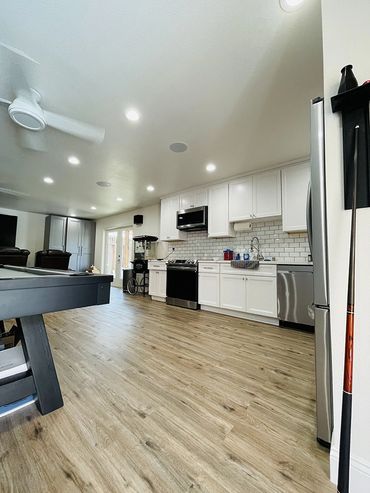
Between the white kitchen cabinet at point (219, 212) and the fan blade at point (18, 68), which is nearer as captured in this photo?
the fan blade at point (18, 68)

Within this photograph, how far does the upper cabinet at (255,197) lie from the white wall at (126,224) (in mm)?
2526

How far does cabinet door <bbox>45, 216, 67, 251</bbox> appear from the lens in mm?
7052

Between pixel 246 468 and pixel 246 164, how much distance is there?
11.4ft

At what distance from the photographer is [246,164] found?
11.0ft

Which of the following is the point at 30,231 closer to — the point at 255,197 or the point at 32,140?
the point at 32,140

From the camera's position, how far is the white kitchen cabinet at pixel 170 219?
4.74 metres

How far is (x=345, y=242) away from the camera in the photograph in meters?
0.87

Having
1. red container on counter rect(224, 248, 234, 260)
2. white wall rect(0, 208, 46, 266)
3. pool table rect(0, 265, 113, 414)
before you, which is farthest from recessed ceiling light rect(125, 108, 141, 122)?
white wall rect(0, 208, 46, 266)

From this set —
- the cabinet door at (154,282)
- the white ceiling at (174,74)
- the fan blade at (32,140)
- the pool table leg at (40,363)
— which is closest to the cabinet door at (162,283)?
the cabinet door at (154,282)

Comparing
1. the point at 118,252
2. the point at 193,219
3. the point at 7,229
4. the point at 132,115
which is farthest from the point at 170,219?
the point at 7,229

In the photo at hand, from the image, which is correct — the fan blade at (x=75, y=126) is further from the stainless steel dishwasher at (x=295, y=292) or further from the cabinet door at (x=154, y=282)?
the cabinet door at (x=154, y=282)

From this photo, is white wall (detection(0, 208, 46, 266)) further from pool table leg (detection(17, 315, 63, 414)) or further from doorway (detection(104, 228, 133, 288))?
pool table leg (detection(17, 315, 63, 414))

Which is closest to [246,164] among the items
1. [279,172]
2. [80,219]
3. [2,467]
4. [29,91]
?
[279,172]

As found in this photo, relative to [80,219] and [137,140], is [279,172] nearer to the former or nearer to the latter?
[137,140]
